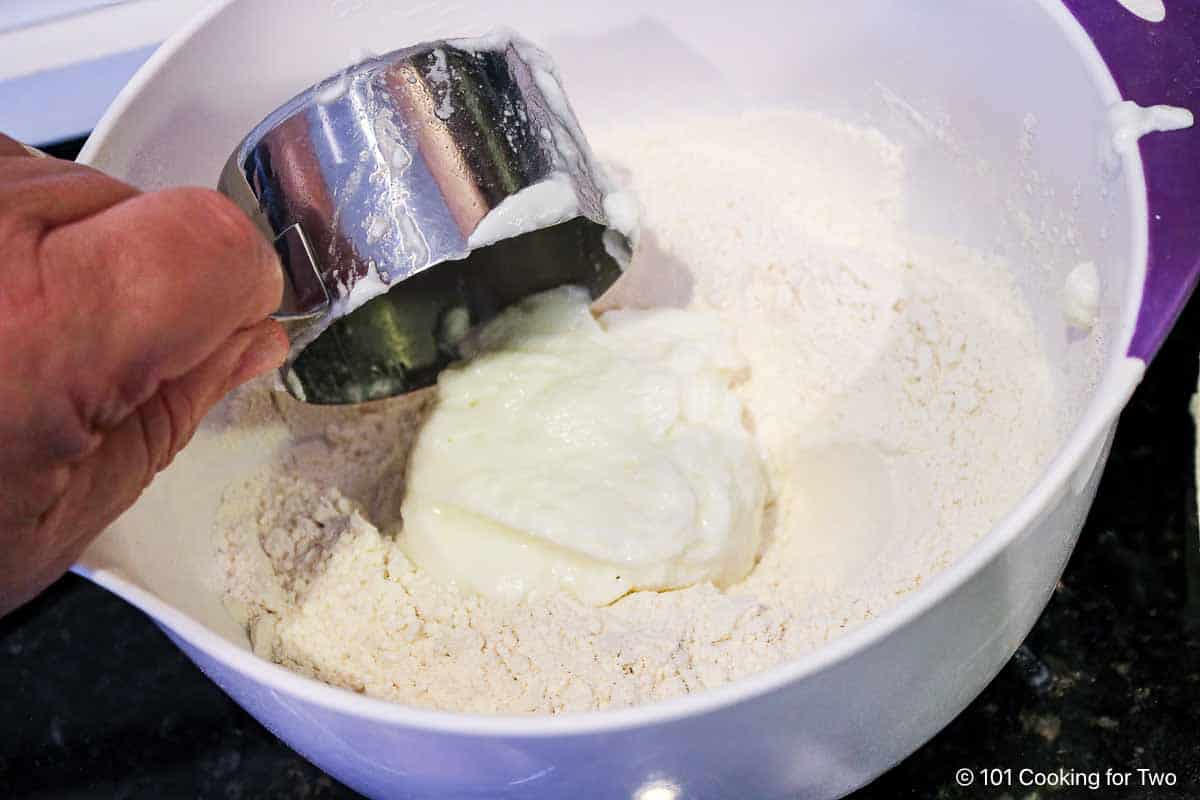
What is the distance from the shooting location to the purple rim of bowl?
584mm

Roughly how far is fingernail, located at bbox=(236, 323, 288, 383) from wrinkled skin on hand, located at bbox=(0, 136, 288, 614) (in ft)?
0.16

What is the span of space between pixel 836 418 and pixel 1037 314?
6.3 inches

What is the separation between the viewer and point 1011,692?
0.77 m

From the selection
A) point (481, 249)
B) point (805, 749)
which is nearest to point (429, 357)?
point (481, 249)

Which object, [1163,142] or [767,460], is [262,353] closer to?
[767,460]

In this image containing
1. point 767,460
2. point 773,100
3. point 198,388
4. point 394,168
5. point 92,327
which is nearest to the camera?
point 92,327

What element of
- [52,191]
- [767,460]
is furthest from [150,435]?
[767,460]

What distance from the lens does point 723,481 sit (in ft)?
2.64

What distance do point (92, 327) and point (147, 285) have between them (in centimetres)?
3

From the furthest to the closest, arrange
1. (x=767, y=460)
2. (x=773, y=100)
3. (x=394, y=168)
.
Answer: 1. (x=773, y=100)
2. (x=767, y=460)
3. (x=394, y=168)

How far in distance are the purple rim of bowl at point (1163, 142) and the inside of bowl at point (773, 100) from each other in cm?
1

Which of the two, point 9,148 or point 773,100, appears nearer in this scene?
point 9,148

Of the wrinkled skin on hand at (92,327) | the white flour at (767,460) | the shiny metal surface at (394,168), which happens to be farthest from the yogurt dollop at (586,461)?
the wrinkled skin on hand at (92,327)

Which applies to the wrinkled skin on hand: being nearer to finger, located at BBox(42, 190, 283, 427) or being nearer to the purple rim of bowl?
finger, located at BBox(42, 190, 283, 427)
